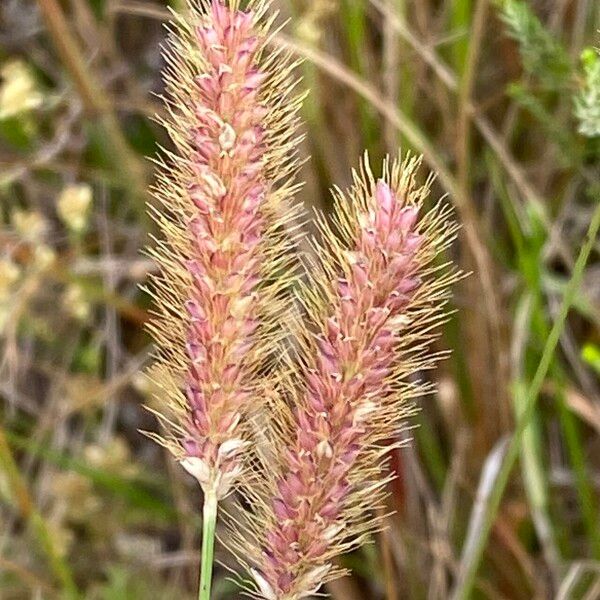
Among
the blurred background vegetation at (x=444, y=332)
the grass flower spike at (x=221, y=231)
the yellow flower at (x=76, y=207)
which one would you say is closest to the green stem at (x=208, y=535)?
the grass flower spike at (x=221, y=231)

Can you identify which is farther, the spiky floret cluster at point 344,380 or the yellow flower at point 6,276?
the yellow flower at point 6,276

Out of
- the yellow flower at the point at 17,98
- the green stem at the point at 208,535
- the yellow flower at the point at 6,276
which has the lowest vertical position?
the green stem at the point at 208,535

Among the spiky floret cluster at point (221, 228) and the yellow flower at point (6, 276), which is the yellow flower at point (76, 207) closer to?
the yellow flower at point (6, 276)

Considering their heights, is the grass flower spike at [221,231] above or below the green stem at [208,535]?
above

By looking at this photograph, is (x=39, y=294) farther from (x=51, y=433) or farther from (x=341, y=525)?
(x=341, y=525)

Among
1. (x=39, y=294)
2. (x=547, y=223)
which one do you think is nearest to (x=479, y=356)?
(x=547, y=223)

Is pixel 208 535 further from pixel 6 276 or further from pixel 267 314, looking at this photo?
pixel 6 276
